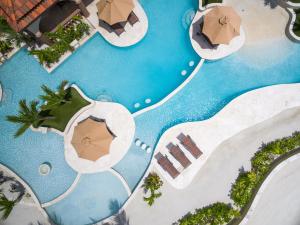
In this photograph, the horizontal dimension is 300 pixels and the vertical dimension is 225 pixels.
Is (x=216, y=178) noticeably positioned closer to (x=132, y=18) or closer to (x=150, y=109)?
(x=150, y=109)

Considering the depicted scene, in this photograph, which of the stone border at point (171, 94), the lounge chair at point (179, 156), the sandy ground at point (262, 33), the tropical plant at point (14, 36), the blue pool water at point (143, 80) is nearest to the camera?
the tropical plant at point (14, 36)

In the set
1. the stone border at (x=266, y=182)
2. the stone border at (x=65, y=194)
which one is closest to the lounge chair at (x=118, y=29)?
the stone border at (x=65, y=194)

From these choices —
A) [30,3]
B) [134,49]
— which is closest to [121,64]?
[134,49]

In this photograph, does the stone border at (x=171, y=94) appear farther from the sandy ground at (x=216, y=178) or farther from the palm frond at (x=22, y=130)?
the palm frond at (x=22, y=130)

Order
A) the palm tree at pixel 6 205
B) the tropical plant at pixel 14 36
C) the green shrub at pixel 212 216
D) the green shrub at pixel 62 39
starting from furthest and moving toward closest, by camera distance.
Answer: the green shrub at pixel 62 39 < the green shrub at pixel 212 216 < the tropical plant at pixel 14 36 < the palm tree at pixel 6 205

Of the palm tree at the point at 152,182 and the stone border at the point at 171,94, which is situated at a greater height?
the stone border at the point at 171,94

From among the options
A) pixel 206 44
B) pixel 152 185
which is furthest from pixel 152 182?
pixel 206 44
